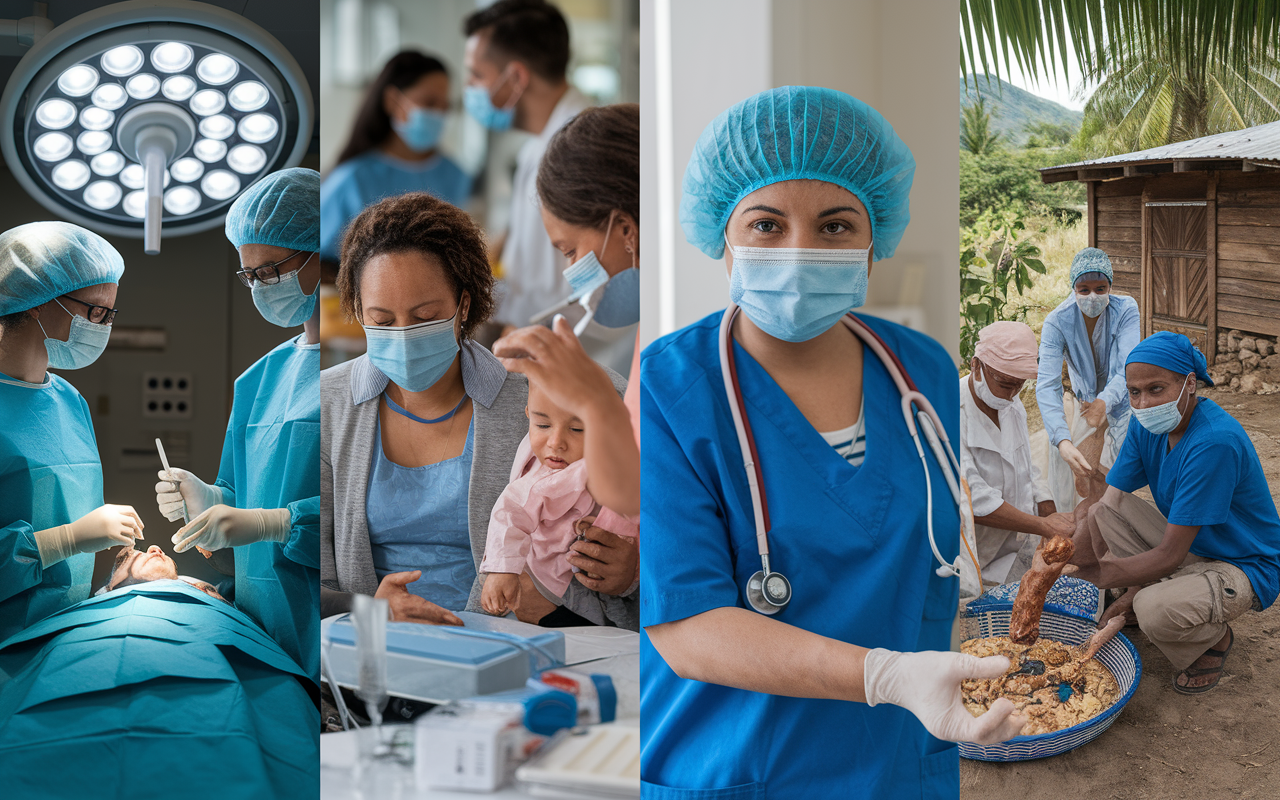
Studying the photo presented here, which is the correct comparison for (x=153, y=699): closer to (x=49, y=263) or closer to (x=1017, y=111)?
(x=49, y=263)

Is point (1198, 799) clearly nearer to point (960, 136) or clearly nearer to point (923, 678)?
point (923, 678)

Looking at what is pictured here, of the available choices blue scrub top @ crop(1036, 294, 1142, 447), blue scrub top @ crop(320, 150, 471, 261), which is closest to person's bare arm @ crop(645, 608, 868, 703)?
blue scrub top @ crop(1036, 294, 1142, 447)

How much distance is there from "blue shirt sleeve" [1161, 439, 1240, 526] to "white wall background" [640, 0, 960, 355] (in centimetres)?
48

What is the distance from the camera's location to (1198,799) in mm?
1509

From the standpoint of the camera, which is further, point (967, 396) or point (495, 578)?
point (967, 396)

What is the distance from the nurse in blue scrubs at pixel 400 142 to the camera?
1205 mm

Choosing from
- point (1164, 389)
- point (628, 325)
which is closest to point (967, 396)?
point (1164, 389)

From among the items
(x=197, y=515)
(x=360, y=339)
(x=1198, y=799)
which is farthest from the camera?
(x=1198, y=799)

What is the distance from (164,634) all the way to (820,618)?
1.11 m

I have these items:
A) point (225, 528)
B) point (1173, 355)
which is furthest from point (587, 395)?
point (1173, 355)

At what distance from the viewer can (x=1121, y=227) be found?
5.18 ft

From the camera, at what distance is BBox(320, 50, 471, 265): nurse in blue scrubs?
1205 millimetres

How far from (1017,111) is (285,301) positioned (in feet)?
4.71

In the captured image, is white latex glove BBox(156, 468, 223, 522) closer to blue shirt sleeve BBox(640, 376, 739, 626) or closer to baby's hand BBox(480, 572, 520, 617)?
baby's hand BBox(480, 572, 520, 617)
